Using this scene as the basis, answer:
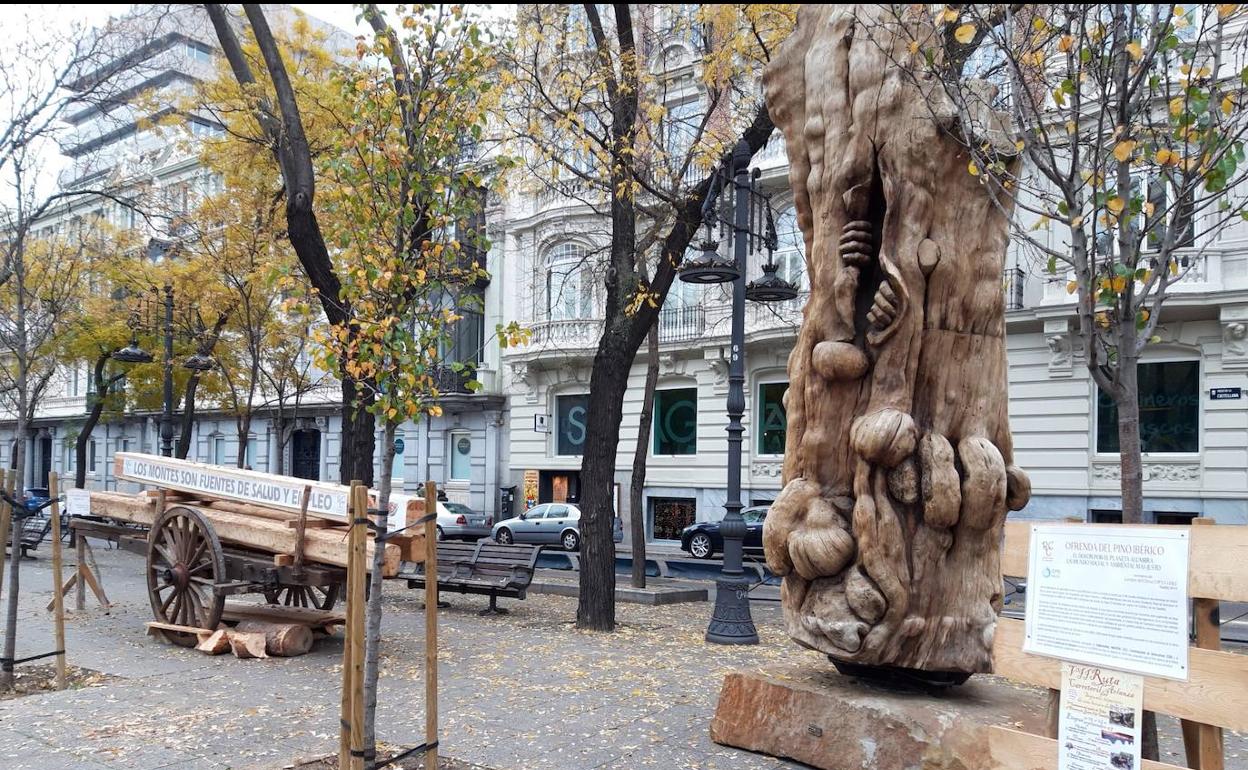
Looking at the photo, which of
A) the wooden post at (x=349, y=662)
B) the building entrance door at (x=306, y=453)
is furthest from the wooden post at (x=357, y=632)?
the building entrance door at (x=306, y=453)

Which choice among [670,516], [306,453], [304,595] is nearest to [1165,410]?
[670,516]

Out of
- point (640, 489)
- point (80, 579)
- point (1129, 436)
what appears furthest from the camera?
point (640, 489)

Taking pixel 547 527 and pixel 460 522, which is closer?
pixel 547 527

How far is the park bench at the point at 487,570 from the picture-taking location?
12.5m

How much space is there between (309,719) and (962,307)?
17.1 ft

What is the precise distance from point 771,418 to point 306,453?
19756mm

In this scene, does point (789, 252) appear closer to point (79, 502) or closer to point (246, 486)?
point (246, 486)

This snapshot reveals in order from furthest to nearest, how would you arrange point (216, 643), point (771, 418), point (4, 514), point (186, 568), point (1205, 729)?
1. point (771, 418)
2. point (186, 568)
3. point (216, 643)
4. point (4, 514)
5. point (1205, 729)

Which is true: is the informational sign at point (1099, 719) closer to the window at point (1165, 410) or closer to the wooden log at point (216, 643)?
the wooden log at point (216, 643)

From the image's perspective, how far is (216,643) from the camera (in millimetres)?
9469

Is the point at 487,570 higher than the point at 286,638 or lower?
higher

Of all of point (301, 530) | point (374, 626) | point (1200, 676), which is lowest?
point (374, 626)

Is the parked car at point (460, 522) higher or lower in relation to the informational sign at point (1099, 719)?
lower

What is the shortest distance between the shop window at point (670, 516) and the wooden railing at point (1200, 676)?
73.9 ft
